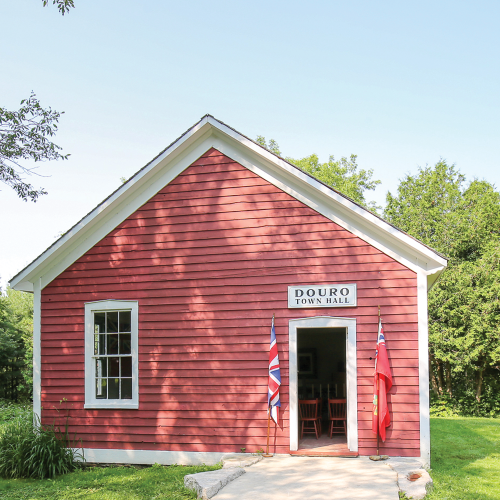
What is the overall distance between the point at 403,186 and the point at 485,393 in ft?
31.8

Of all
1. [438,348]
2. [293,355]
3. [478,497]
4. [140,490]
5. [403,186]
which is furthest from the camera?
[403,186]

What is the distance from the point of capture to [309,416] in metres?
11.2

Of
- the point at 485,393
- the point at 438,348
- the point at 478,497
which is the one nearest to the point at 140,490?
the point at 478,497

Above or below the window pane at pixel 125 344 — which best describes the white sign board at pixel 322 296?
above

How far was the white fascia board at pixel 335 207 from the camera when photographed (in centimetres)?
885

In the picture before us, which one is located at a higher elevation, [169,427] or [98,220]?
[98,220]

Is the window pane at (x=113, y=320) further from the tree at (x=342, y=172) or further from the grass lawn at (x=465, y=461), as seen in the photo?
the tree at (x=342, y=172)

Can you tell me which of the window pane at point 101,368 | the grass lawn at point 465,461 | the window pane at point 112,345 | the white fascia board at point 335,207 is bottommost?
the grass lawn at point 465,461

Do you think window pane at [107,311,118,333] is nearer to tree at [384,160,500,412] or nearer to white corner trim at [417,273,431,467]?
white corner trim at [417,273,431,467]

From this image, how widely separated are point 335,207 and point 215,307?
2.71 meters

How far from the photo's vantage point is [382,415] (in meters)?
8.52

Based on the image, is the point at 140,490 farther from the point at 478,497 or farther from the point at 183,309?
the point at 478,497

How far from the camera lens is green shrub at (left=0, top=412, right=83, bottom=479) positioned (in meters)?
9.24

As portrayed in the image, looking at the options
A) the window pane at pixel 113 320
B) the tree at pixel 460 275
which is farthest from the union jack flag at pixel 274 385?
the tree at pixel 460 275
